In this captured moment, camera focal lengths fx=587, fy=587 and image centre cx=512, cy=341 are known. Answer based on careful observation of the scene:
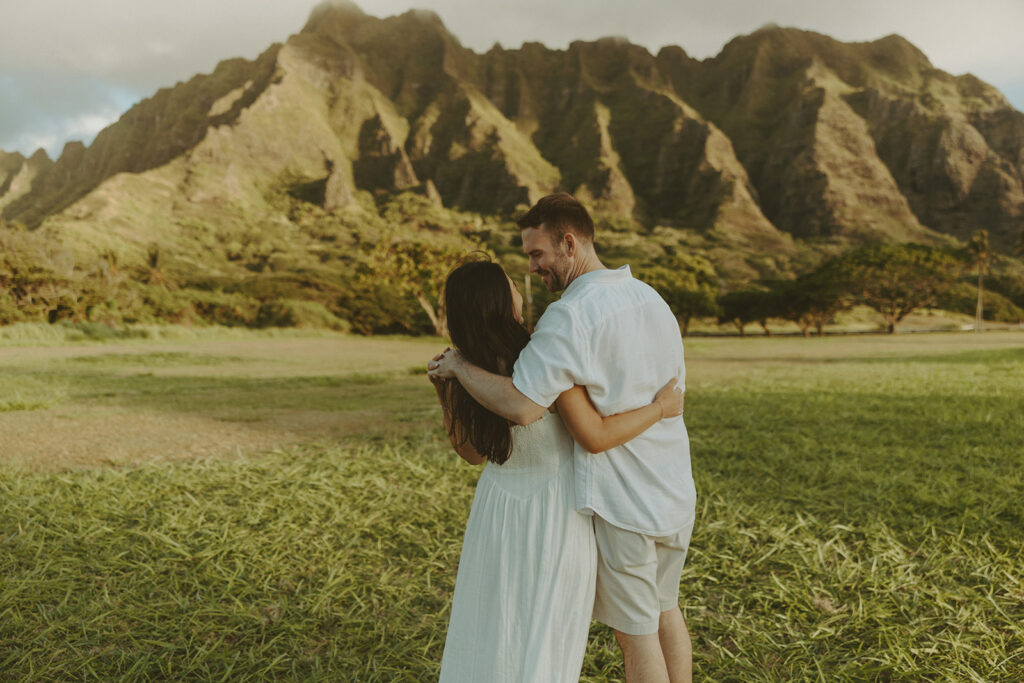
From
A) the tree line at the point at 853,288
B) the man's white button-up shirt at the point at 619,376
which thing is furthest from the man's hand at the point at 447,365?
the tree line at the point at 853,288

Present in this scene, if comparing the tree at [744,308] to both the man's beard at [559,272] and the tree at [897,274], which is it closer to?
the tree at [897,274]

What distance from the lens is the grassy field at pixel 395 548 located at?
2.65 metres

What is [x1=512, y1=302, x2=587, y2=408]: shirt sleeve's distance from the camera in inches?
56.4

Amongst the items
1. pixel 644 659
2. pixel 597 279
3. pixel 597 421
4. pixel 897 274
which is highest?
pixel 897 274

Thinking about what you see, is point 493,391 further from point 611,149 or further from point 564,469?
point 611,149

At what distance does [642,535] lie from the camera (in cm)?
163

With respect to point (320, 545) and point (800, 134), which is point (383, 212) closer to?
point (800, 134)

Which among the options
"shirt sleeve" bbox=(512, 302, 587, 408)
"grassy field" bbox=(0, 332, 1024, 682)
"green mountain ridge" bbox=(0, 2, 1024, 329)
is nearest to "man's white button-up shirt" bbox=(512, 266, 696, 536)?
"shirt sleeve" bbox=(512, 302, 587, 408)

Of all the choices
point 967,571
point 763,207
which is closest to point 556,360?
point 967,571

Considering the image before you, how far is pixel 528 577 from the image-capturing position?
1.60 m

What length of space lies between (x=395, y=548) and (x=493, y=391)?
8.75ft

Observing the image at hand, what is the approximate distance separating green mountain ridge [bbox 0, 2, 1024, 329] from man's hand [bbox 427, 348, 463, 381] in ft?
306

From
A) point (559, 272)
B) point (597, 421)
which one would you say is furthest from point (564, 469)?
point (559, 272)

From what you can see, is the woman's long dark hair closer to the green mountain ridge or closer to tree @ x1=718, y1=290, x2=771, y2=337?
tree @ x1=718, y1=290, x2=771, y2=337
